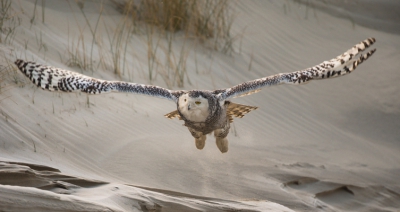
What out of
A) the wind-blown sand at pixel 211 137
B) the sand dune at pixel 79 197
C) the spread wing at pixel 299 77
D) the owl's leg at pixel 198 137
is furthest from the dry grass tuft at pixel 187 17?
the sand dune at pixel 79 197

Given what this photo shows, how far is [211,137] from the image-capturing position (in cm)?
948

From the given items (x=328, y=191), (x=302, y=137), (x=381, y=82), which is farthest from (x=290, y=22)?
(x=328, y=191)

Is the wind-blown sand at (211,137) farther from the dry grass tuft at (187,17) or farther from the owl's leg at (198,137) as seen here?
the owl's leg at (198,137)

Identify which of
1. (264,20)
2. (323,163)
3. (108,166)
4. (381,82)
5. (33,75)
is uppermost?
(264,20)

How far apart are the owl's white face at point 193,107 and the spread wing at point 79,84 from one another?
0.22 meters

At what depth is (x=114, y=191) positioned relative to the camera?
5.63m

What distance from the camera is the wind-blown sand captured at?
6004 millimetres

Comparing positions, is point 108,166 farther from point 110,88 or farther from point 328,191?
point 328,191

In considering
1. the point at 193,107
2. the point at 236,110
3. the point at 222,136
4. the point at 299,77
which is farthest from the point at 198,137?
the point at 299,77

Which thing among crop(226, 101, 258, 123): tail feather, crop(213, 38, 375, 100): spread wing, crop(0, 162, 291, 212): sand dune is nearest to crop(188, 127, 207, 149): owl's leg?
crop(226, 101, 258, 123): tail feather

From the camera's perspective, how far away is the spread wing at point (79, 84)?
6.85 meters

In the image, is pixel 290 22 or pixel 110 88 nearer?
pixel 110 88

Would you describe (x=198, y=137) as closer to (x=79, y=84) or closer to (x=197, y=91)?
(x=197, y=91)

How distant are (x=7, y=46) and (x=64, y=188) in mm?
4623
